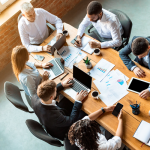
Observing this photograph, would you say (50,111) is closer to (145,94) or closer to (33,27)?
(145,94)

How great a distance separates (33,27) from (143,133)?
2.17m

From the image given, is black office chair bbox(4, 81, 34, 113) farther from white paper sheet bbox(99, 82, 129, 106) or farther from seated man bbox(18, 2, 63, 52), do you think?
white paper sheet bbox(99, 82, 129, 106)

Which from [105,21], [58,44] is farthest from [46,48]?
[105,21]

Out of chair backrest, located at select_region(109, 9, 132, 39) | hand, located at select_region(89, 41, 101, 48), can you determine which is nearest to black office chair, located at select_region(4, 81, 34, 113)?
hand, located at select_region(89, 41, 101, 48)

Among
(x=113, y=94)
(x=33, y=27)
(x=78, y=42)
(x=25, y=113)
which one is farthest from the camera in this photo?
(x=25, y=113)

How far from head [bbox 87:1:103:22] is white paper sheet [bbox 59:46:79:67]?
0.52 metres

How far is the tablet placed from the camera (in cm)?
204

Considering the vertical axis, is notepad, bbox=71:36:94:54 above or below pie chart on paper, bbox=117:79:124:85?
above

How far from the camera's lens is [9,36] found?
342 centimetres

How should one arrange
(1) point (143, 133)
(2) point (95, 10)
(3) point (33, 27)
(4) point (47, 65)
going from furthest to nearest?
(3) point (33, 27) → (4) point (47, 65) → (2) point (95, 10) → (1) point (143, 133)

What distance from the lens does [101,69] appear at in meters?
2.29

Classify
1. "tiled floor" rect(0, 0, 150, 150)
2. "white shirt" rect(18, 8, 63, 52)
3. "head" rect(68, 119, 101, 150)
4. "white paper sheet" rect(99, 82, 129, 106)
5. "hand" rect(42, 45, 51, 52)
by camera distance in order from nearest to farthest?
"head" rect(68, 119, 101, 150) < "white paper sheet" rect(99, 82, 129, 106) < "hand" rect(42, 45, 51, 52) < "white shirt" rect(18, 8, 63, 52) < "tiled floor" rect(0, 0, 150, 150)

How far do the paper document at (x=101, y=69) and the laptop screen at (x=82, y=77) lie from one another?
0.16 m

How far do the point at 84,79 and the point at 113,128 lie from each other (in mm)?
657
